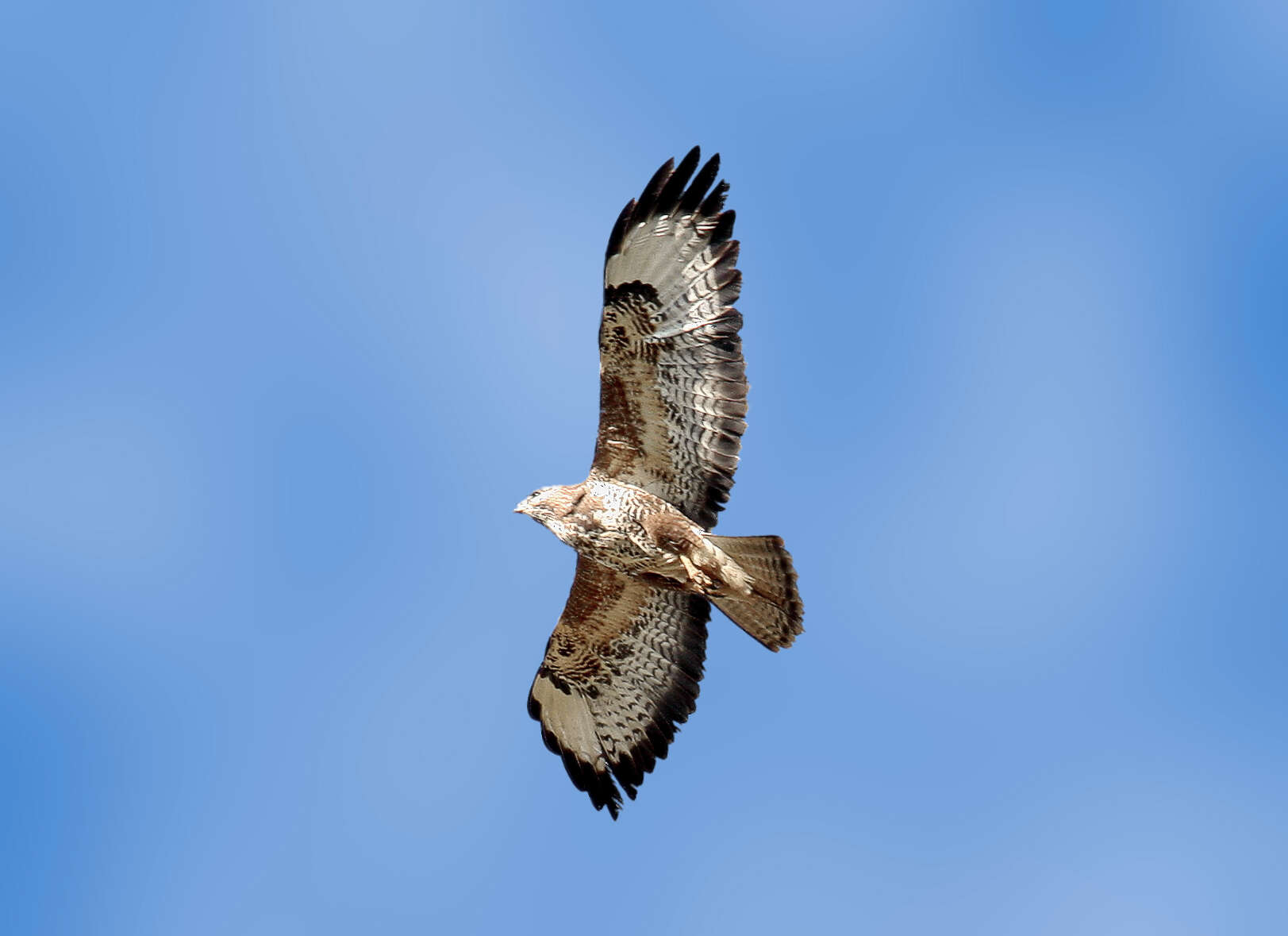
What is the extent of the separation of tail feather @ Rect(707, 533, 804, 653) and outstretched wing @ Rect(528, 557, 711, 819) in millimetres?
807

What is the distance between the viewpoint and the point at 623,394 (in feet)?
31.9

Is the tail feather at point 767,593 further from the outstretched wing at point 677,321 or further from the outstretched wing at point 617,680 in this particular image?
the outstretched wing at point 617,680

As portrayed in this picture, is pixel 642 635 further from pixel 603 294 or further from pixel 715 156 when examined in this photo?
pixel 715 156

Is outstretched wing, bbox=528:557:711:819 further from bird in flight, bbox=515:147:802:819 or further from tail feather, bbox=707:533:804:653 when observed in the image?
tail feather, bbox=707:533:804:653

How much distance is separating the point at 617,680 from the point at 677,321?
120 inches

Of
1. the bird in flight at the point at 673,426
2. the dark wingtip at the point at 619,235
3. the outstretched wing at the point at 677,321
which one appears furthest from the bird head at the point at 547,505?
the dark wingtip at the point at 619,235

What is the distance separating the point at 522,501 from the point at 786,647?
2.11 metres

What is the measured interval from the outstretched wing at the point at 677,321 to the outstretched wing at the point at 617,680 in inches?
55.6

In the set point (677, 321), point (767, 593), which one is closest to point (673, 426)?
point (677, 321)

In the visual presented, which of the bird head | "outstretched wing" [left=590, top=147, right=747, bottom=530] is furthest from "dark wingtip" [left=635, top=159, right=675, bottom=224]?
the bird head

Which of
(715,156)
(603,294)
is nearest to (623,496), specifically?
(603,294)

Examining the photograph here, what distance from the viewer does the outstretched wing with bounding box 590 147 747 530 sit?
9578mm

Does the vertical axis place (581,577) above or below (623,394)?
below

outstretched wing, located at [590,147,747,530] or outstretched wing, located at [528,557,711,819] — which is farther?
outstretched wing, located at [528,557,711,819]
